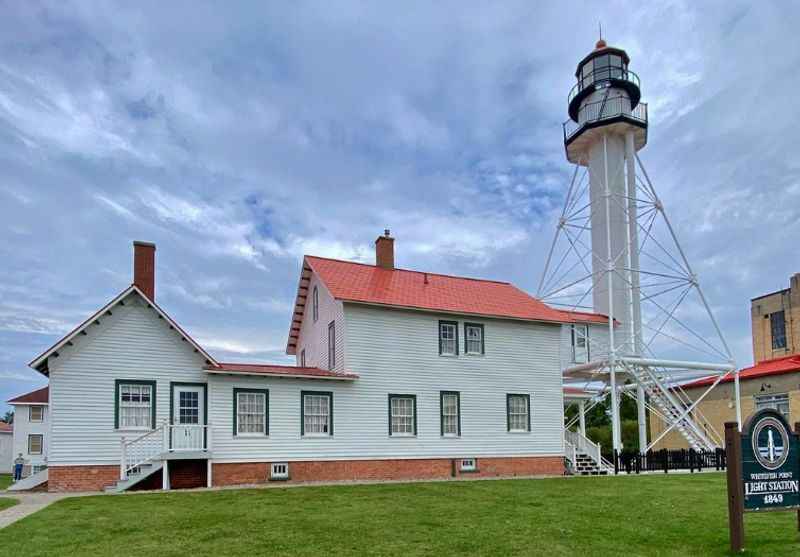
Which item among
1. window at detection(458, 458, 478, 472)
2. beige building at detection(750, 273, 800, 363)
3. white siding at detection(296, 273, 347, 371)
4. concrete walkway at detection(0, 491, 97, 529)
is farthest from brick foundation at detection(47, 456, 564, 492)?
beige building at detection(750, 273, 800, 363)

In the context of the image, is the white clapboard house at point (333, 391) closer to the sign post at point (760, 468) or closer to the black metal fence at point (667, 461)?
the black metal fence at point (667, 461)

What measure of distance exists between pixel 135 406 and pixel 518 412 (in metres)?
14.1

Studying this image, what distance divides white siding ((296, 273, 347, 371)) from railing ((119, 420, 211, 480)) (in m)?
5.49

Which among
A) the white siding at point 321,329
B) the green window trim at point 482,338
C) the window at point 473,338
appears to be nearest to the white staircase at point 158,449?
the white siding at point 321,329

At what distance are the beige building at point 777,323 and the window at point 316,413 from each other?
3859 centimetres

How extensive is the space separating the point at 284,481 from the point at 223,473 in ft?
6.49

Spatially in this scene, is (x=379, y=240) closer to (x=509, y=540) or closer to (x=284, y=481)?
(x=284, y=481)

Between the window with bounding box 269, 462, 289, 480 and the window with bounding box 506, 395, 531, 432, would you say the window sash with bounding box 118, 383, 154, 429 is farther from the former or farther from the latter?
the window with bounding box 506, 395, 531, 432

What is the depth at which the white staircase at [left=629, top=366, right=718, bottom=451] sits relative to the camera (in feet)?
99.2

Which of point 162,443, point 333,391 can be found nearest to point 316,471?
point 333,391

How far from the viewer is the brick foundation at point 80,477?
20094 millimetres

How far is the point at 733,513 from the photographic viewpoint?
10461 mm

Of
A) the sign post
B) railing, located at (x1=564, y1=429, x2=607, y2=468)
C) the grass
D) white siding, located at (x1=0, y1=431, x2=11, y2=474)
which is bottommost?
white siding, located at (x1=0, y1=431, x2=11, y2=474)

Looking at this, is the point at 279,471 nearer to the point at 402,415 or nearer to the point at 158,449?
the point at 158,449
